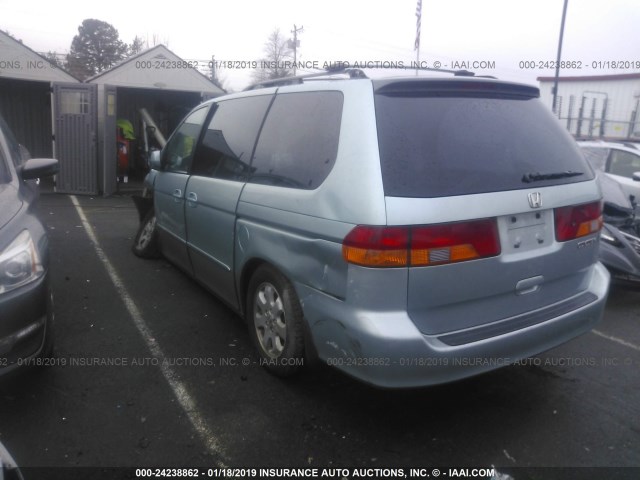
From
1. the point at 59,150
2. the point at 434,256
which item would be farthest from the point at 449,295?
the point at 59,150

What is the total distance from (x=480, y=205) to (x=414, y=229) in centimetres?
39

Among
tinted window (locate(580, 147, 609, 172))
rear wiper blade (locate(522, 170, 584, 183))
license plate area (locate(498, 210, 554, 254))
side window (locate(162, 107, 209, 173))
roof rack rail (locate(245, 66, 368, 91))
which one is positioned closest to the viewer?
license plate area (locate(498, 210, 554, 254))

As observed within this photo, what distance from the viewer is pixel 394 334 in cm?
234

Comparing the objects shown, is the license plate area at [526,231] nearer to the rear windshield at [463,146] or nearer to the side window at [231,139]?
the rear windshield at [463,146]

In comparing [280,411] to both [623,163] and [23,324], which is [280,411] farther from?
[623,163]

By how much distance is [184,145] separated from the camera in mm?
4570

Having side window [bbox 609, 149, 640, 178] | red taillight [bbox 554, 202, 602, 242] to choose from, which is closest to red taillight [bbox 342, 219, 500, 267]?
red taillight [bbox 554, 202, 602, 242]

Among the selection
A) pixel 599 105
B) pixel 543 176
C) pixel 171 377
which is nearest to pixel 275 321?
pixel 171 377

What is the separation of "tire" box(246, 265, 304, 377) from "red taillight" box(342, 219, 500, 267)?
0.66 metres

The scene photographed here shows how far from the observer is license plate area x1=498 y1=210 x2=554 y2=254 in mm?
2529

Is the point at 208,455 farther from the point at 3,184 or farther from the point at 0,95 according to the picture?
the point at 0,95

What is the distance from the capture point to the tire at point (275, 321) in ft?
9.56

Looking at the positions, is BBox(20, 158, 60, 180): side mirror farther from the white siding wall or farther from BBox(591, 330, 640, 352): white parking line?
the white siding wall

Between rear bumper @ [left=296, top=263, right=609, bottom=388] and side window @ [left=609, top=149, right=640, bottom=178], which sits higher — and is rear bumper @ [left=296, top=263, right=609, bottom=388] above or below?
below
